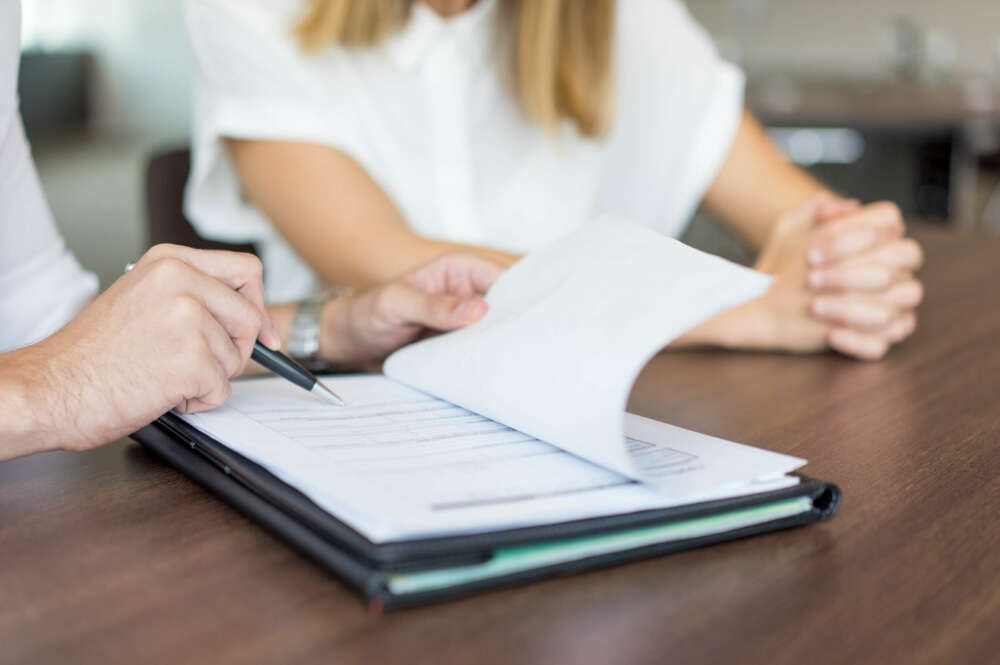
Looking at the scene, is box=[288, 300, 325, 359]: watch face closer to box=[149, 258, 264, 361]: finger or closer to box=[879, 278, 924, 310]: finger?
box=[149, 258, 264, 361]: finger

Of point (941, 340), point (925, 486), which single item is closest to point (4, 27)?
point (925, 486)

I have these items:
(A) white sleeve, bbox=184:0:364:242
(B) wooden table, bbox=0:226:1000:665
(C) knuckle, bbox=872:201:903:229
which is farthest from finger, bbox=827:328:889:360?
(A) white sleeve, bbox=184:0:364:242

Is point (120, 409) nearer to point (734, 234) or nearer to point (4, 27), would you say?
point (4, 27)

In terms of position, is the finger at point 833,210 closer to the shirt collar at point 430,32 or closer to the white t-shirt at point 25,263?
the shirt collar at point 430,32

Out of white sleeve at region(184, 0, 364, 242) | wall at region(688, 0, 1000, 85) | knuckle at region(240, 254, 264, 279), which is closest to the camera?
knuckle at region(240, 254, 264, 279)

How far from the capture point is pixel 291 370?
0.59 metres

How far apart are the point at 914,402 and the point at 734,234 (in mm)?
694

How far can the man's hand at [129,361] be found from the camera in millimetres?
517

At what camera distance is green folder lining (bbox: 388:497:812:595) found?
374 mm

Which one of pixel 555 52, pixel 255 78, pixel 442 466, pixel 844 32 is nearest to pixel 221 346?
pixel 442 466

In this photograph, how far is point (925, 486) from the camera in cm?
52

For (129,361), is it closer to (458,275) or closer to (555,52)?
(458,275)

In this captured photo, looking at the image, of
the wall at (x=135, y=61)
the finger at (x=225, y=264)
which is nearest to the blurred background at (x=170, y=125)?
the wall at (x=135, y=61)

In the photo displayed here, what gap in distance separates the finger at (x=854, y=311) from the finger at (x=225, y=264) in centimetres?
49
